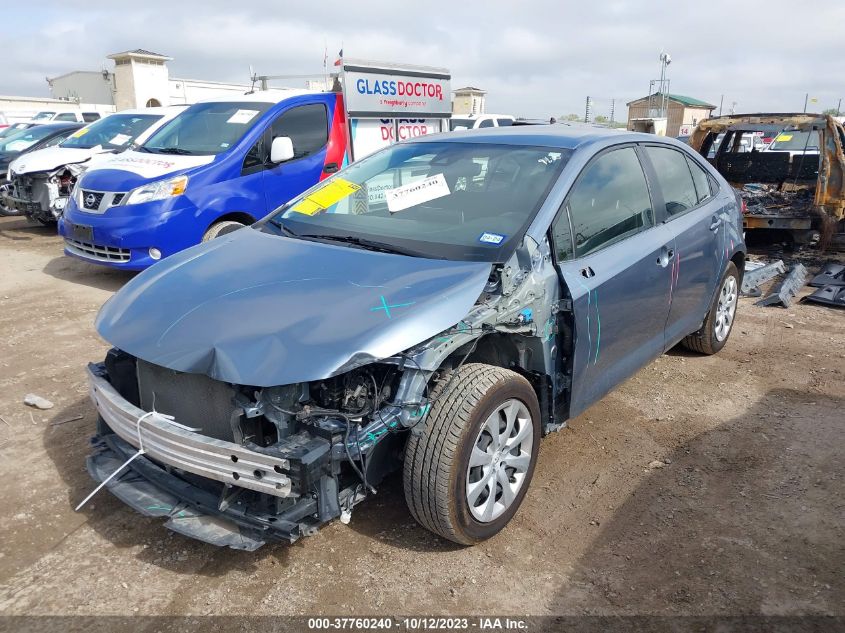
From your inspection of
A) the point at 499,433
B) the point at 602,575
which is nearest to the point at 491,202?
the point at 499,433

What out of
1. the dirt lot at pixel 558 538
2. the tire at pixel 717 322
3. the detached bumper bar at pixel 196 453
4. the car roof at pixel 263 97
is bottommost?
the dirt lot at pixel 558 538

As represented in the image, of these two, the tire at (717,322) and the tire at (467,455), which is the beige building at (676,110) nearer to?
the tire at (717,322)

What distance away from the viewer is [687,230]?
4.12 m

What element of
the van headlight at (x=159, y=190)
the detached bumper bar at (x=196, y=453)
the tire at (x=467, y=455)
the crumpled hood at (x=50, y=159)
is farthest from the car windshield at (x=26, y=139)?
the tire at (x=467, y=455)

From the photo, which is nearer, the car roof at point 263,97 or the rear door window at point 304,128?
the rear door window at point 304,128

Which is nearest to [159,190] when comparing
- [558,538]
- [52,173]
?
[52,173]

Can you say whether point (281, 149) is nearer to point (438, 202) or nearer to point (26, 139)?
point (438, 202)

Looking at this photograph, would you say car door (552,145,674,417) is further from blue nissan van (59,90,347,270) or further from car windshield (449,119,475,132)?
car windshield (449,119,475,132)

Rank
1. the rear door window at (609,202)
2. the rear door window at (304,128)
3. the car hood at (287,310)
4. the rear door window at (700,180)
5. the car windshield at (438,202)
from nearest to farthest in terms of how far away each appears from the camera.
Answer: the car hood at (287,310), the car windshield at (438,202), the rear door window at (609,202), the rear door window at (700,180), the rear door window at (304,128)

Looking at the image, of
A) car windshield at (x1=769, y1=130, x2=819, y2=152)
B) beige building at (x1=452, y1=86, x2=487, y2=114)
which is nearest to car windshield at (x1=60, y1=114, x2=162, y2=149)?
car windshield at (x1=769, y1=130, x2=819, y2=152)

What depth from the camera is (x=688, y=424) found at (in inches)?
162

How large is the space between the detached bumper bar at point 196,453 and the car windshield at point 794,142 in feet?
36.0

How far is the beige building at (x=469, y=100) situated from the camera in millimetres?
32031

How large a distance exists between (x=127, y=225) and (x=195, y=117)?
1875 mm
